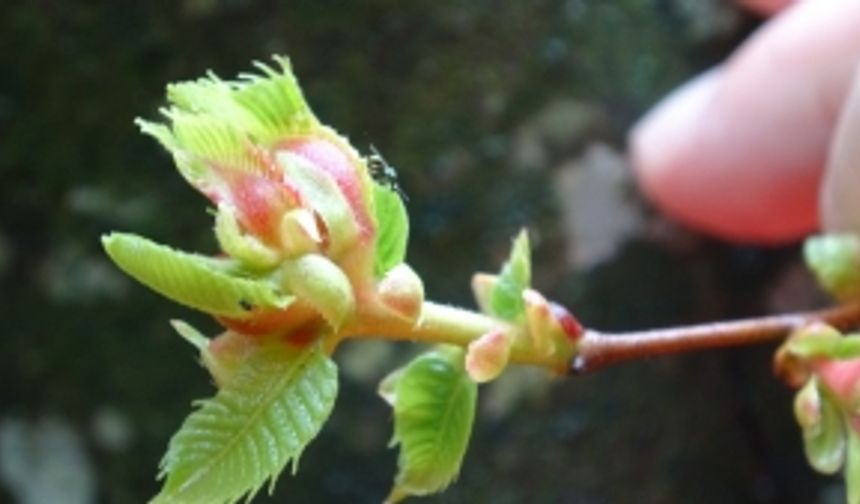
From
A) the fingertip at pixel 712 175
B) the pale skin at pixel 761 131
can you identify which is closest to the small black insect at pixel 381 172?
the pale skin at pixel 761 131

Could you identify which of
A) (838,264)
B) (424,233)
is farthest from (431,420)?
(424,233)

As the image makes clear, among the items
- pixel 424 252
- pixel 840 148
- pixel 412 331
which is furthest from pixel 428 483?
pixel 424 252

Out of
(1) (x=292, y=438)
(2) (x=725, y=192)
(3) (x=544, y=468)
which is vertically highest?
(1) (x=292, y=438)

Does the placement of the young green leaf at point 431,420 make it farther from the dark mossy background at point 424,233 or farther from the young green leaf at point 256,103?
the dark mossy background at point 424,233

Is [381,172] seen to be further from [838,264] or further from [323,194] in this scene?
[838,264]

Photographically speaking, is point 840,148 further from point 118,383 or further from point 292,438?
point 118,383

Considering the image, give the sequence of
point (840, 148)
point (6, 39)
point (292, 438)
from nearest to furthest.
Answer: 1. point (292, 438)
2. point (840, 148)
3. point (6, 39)
